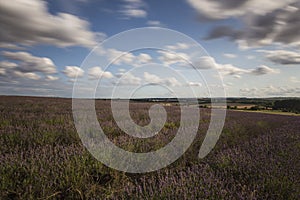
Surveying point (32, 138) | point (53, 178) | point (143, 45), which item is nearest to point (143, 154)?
point (53, 178)

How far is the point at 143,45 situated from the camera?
18.0 ft

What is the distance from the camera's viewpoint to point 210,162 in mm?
3209

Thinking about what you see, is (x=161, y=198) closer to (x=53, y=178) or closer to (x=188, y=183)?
(x=188, y=183)

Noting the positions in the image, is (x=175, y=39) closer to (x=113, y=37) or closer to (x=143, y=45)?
(x=143, y=45)

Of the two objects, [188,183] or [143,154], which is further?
[143,154]

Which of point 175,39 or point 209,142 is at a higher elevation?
point 175,39

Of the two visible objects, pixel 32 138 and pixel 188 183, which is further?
pixel 32 138

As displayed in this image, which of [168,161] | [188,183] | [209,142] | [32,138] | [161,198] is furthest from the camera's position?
[209,142]

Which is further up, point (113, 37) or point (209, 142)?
point (113, 37)

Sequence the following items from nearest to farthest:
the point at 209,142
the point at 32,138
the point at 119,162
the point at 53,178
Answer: the point at 53,178
the point at 119,162
the point at 32,138
the point at 209,142

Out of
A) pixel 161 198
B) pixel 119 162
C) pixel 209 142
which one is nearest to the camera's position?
pixel 161 198

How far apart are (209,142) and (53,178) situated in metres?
3.08

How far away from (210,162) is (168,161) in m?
0.55

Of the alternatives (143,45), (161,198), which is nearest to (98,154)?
(161,198)
